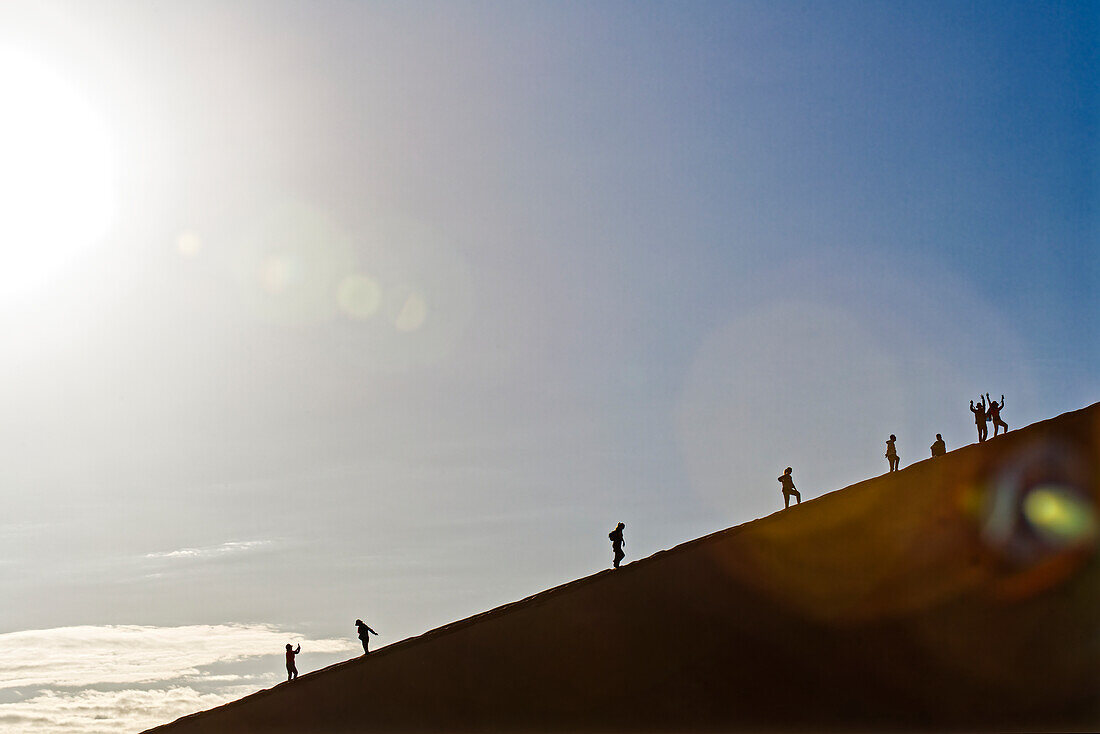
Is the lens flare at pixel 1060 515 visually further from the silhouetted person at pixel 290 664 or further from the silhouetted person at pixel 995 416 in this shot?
the silhouetted person at pixel 290 664

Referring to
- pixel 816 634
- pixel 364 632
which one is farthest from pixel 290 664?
pixel 816 634

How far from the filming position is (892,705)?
20.5 metres

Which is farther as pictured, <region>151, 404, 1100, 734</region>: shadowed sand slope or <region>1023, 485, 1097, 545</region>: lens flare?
<region>1023, 485, 1097, 545</region>: lens flare

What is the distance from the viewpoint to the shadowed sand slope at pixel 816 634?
20969 mm

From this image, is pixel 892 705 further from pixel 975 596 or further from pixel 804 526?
pixel 804 526

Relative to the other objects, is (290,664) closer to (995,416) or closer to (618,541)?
(618,541)

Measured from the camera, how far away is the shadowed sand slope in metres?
21.0

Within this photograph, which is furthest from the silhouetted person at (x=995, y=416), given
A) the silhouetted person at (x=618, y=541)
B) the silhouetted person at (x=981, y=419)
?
the silhouetted person at (x=618, y=541)

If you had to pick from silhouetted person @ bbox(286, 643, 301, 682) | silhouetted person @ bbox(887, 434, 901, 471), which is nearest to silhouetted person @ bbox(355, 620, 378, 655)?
silhouetted person @ bbox(286, 643, 301, 682)

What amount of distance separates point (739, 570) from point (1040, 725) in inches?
350

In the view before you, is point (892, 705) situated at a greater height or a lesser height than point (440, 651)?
lesser

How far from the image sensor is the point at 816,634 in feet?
75.9

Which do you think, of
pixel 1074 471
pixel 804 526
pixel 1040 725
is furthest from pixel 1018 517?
pixel 1040 725

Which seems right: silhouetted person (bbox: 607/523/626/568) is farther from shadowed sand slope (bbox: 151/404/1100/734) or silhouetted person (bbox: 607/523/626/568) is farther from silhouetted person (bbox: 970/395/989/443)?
silhouetted person (bbox: 970/395/989/443)
